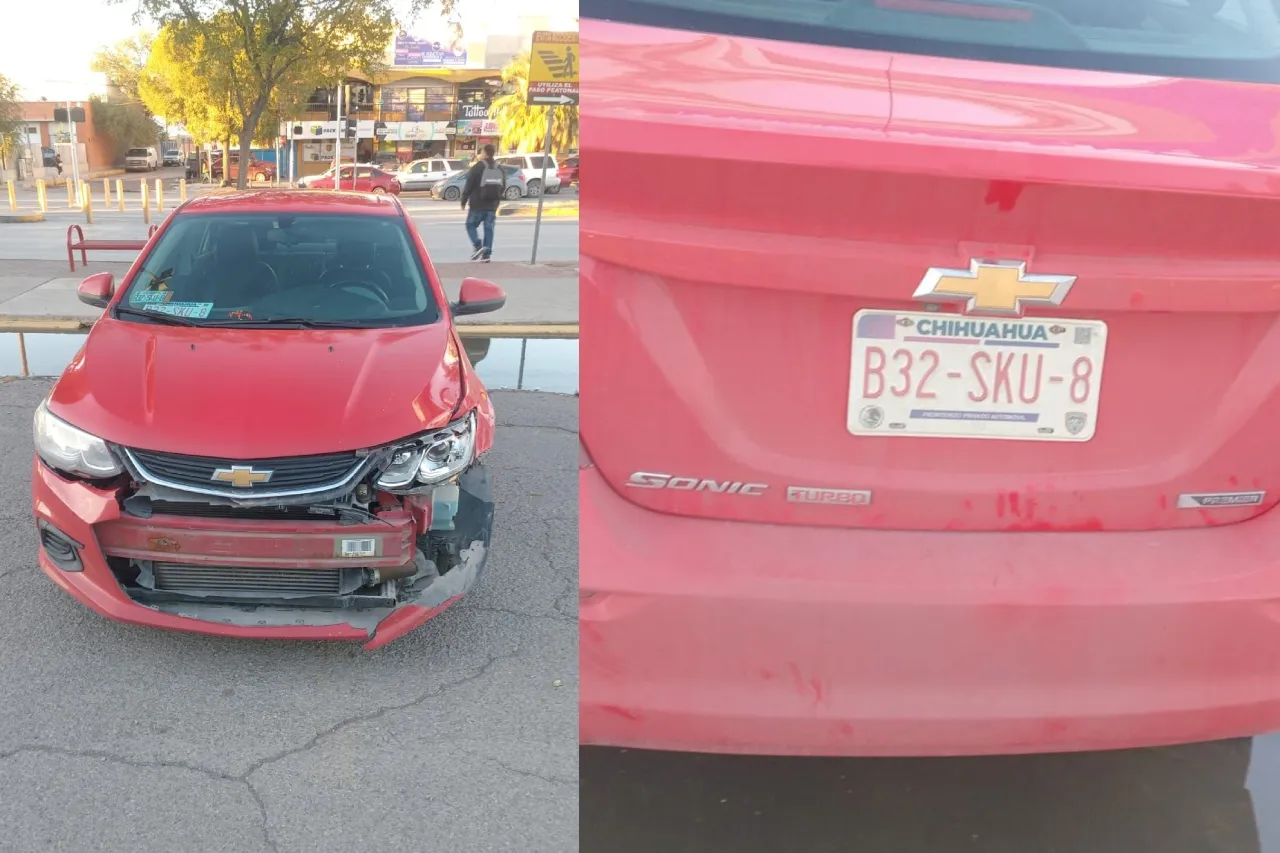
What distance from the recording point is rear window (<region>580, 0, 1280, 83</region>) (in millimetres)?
1802

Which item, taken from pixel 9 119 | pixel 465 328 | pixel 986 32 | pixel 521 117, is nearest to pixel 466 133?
pixel 521 117

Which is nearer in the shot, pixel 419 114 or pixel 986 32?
pixel 986 32

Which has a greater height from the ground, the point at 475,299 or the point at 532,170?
the point at 532,170

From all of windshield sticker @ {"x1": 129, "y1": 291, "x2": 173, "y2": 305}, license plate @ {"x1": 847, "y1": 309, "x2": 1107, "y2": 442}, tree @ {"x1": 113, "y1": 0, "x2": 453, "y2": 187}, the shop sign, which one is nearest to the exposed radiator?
windshield sticker @ {"x1": 129, "y1": 291, "x2": 173, "y2": 305}

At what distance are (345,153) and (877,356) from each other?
5336 cm

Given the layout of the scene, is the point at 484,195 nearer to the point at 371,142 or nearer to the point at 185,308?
the point at 185,308

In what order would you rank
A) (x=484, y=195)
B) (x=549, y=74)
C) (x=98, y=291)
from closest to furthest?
(x=98, y=291)
(x=549, y=74)
(x=484, y=195)

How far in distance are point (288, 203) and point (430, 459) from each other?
2209mm

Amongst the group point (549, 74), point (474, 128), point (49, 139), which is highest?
point (474, 128)

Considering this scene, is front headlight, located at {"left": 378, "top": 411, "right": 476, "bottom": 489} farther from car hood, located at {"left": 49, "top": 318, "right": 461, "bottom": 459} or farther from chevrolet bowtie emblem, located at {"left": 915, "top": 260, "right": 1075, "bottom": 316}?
chevrolet bowtie emblem, located at {"left": 915, "top": 260, "right": 1075, "bottom": 316}

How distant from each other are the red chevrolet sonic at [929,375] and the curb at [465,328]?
786cm

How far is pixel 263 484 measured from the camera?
3170mm

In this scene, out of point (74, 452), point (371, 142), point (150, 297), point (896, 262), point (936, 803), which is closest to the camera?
point (896, 262)

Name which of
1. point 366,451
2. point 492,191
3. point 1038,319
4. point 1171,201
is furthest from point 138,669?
A: point 492,191
